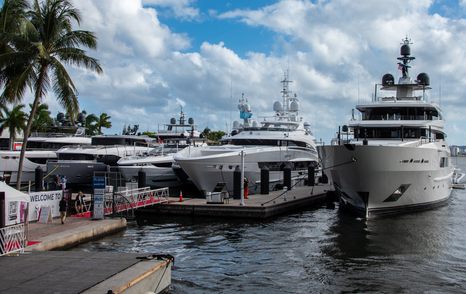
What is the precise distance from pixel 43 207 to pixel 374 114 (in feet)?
66.9

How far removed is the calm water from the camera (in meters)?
14.5

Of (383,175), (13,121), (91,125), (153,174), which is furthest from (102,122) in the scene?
(383,175)

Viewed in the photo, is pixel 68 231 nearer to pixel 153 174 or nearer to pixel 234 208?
pixel 234 208

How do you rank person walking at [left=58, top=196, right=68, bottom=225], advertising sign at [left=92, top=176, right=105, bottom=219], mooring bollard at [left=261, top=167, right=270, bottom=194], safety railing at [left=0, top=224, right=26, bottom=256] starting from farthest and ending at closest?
mooring bollard at [left=261, top=167, right=270, bottom=194], advertising sign at [left=92, top=176, right=105, bottom=219], person walking at [left=58, top=196, right=68, bottom=225], safety railing at [left=0, top=224, right=26, bottom=256]

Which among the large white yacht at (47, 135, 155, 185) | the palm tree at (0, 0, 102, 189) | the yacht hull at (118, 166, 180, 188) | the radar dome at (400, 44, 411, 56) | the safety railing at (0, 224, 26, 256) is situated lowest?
the safety railing at (0, 224, 26, 256)

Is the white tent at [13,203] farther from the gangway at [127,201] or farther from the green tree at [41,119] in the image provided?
the green tree at [41,119]

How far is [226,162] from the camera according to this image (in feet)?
105

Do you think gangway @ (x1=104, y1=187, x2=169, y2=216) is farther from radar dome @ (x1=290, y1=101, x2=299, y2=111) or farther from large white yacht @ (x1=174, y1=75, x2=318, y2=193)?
radar dome @ (x1=290, y1=101, x2=299, y2=111)

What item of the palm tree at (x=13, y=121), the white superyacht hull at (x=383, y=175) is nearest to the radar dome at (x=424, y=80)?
the white superyacht hull at (x=383, y=175)

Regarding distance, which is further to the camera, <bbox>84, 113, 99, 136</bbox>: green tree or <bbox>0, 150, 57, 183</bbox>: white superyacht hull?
<bbox>84, 113, 99, 136</bbox>: green tree

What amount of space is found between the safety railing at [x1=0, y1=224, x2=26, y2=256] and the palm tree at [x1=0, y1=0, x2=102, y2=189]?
9.30 metres

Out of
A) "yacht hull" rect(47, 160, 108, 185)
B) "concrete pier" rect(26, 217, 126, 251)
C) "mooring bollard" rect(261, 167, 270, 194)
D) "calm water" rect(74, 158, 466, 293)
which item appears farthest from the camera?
"yacht hull" rect(47, 160, 108, 185)

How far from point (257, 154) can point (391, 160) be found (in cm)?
1175

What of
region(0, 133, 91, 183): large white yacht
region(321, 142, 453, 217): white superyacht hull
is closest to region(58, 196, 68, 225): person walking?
region(321, 142, 453, 217): white superyacht hull
